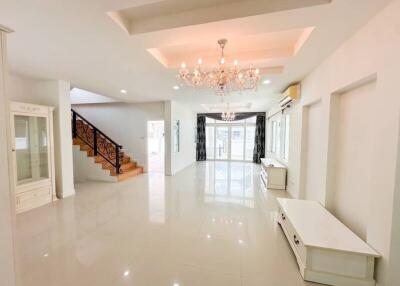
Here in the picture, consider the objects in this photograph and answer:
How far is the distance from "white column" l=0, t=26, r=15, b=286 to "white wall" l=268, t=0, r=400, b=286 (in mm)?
3022

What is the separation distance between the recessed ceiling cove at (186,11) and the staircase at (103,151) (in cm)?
463

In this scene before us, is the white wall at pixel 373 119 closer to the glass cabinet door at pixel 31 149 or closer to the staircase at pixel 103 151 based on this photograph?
the glass cabinet door at pixel 31 149

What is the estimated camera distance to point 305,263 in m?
1.95

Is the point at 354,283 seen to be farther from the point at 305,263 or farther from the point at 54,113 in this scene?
the point at 54,113

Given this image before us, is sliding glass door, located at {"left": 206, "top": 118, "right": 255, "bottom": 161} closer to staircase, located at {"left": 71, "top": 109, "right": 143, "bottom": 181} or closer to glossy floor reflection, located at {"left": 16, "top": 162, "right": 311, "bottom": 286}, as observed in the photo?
staircase, located at {"left": 71, "top": 109, "right": 143, "bottom": 181}

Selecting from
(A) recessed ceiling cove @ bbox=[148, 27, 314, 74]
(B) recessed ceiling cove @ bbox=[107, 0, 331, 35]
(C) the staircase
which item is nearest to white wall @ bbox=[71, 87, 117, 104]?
(C) the staircase

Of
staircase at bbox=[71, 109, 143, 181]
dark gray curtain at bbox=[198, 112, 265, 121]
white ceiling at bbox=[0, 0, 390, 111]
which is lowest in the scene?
staircase at bbox=[71, 109, 143, 181]

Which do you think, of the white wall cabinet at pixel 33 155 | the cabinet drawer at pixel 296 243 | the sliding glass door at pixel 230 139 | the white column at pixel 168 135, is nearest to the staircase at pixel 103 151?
the white column at pixel 168 135

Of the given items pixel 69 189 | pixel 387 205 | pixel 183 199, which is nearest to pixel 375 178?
pixel 387 205

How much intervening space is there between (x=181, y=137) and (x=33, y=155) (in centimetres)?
472

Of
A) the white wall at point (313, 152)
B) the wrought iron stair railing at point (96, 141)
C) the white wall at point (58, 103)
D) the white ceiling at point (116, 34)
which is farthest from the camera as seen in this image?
the wrought iron stair railing at point (96, 141)

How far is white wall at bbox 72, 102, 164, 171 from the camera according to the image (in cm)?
710

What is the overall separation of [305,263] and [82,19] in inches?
134

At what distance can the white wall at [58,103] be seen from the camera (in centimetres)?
423
